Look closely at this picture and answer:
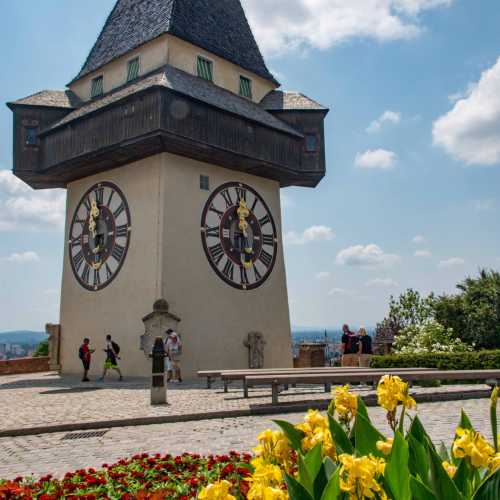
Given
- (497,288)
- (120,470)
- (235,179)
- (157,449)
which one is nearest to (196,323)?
(235,179)

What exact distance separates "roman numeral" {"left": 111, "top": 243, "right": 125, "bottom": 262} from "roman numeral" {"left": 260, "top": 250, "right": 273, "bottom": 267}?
5.31 metres

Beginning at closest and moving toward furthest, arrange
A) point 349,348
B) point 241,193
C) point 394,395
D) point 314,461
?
point 314,461, point 394,395, point 349,348, point 241,193

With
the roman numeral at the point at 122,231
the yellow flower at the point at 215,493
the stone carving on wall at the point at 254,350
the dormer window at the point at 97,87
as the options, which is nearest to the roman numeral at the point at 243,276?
the stone carving on wall at the point at 254,350

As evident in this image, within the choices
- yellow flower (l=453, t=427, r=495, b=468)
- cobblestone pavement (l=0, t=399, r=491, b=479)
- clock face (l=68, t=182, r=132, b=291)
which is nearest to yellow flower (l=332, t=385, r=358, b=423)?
yellow flower (l=453, t=427, r=495, b=468)

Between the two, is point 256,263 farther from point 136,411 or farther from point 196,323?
point 136,411

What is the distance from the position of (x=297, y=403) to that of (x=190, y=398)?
9.26 ft

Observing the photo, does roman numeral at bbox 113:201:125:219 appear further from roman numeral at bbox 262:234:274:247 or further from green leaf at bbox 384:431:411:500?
green leaf at bbox 384:431:411:500

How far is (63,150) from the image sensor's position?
2184 cm

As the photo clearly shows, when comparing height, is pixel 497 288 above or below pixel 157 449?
above

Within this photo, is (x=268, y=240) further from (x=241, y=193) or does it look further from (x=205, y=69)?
(x=205, y=69)

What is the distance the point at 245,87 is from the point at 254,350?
36.3ft

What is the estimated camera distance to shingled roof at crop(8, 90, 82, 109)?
76.6ft

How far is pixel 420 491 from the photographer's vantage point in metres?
2.04

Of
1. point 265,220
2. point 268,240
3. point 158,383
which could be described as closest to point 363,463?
point 158,383
